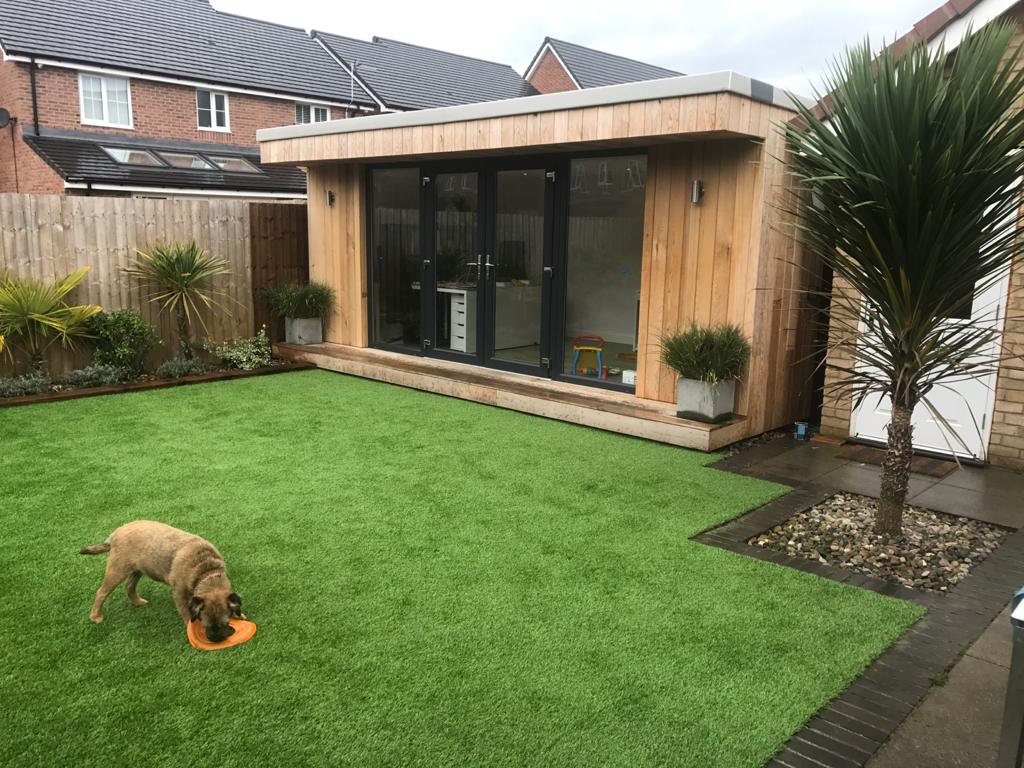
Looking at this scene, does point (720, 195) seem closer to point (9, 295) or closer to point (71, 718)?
point (71, 718)

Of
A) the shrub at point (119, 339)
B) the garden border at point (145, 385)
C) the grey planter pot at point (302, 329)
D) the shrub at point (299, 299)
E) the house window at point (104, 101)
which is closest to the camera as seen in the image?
the garden border at point (145, 385)

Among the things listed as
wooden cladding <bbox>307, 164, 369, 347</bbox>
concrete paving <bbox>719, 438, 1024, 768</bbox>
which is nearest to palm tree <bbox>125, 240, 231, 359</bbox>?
wooden cladding <bbox>307, 164, 369, 347</bbox>

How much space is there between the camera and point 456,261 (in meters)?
8.16

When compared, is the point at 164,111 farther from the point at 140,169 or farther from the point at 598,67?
the point at 598,67

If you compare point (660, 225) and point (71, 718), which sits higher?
point (660, 225)

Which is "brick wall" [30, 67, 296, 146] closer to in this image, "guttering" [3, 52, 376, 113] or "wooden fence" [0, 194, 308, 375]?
"guttering" [3, 52, 376, 113]

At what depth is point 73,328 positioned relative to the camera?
24.1 feet

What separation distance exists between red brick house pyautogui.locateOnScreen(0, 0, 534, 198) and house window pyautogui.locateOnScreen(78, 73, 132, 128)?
0.08ft

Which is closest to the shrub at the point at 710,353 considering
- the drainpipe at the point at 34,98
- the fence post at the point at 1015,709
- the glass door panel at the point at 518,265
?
the glass door panel at the point at 518,265

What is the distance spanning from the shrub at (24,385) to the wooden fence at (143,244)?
319 millimetres

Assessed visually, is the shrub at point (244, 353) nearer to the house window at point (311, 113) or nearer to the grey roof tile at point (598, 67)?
the house window at point (311, 113)

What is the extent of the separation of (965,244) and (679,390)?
2648mm

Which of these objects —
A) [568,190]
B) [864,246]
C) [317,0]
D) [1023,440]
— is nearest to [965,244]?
[864,246]

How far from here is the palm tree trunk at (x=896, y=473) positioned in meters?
4.01
